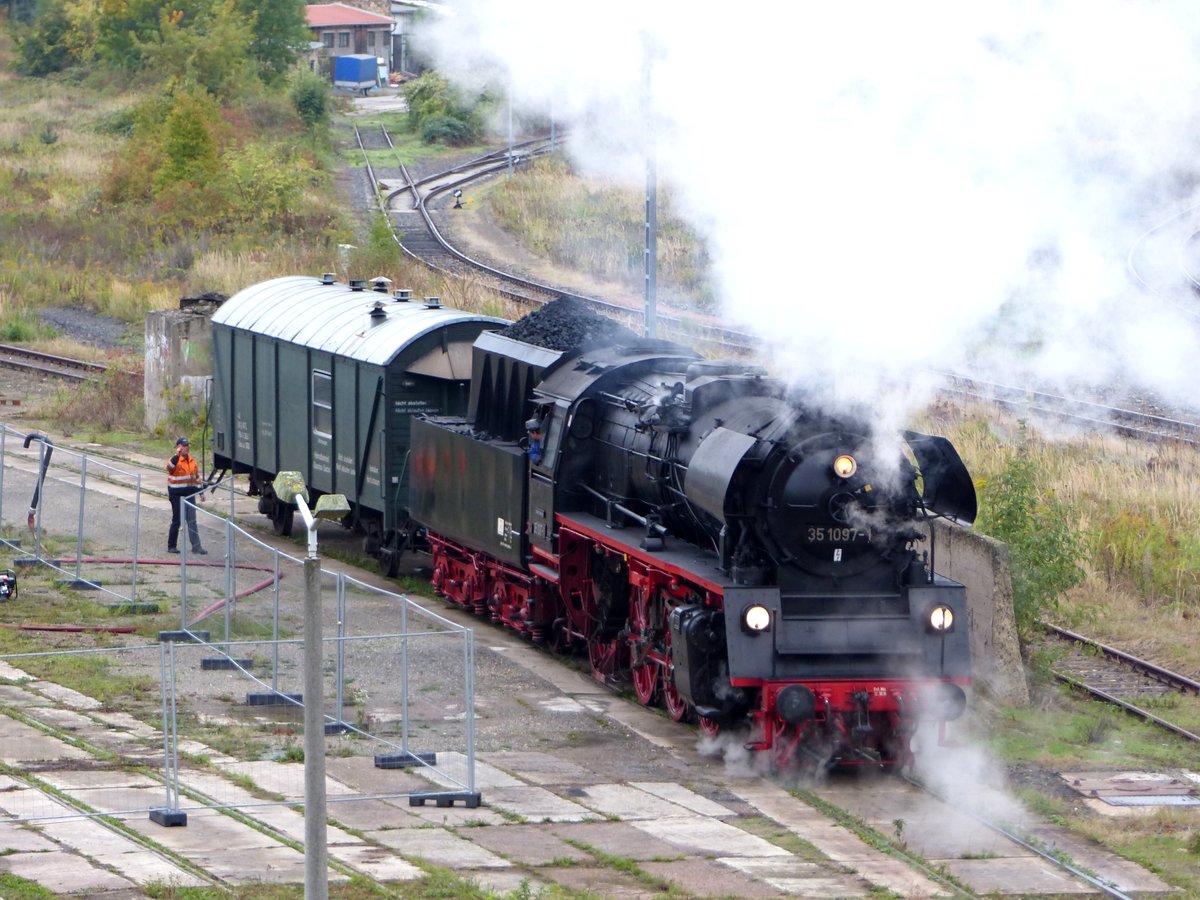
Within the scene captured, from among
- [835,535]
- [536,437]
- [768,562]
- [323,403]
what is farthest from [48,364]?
[835,535]

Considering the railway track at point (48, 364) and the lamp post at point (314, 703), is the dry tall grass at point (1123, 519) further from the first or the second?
the railway track at point (48, 364)

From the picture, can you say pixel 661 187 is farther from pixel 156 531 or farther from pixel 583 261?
pixel 156 531

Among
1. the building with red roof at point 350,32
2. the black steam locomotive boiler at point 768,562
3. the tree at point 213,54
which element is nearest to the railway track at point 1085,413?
the black steam locomotive boiler at point 768,562

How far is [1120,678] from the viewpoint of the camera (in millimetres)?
16859

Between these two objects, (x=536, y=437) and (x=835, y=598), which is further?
(x=536, y=437)

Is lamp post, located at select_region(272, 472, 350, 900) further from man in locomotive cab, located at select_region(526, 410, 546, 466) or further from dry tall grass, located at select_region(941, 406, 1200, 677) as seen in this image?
dry tall grass, located at select_region(941, 406, 1200, 677)

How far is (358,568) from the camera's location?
2172cm

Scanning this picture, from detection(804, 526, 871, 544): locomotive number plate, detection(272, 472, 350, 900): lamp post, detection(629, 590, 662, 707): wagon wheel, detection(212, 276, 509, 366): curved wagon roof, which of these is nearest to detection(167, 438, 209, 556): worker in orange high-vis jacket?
detection(212, 276, 509, 366): curved wagon roof

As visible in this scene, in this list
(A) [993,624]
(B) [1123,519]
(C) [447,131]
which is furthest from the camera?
(C) [447,131]


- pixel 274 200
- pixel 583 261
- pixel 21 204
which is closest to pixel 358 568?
pixel 583 261

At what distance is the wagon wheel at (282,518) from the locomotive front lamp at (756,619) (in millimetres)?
11188

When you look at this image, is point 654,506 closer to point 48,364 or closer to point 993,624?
point 993,624

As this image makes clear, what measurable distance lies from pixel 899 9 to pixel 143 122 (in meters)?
47.1

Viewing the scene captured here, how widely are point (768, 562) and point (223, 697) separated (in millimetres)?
4940
